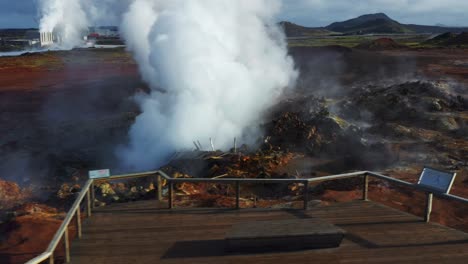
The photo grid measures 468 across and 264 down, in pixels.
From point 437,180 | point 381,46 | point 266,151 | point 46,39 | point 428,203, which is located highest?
point 46,39

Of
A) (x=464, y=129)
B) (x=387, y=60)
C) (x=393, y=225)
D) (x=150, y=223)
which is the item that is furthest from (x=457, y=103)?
(x=387, y=60)

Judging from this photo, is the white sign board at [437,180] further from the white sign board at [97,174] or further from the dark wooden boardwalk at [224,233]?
the white sign board at [97,174]

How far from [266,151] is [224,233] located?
8437 mm

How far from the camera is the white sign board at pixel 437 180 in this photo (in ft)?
20.5

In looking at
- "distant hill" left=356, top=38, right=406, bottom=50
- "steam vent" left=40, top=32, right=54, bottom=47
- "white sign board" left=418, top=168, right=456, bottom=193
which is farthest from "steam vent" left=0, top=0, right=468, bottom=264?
"steam vent" left=40, top=32, right=54, bottom=47

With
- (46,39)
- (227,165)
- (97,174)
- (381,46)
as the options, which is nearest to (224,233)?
(97,174)

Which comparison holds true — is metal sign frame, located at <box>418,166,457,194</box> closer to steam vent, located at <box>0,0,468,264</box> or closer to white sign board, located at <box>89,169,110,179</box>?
steam vent, located at <box>0,0,468,264</box>

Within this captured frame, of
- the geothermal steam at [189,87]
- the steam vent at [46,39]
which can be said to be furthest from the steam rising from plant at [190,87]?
the steam vent at [46,39]

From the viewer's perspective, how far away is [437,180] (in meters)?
6.44

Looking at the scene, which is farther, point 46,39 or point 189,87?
point 46,39

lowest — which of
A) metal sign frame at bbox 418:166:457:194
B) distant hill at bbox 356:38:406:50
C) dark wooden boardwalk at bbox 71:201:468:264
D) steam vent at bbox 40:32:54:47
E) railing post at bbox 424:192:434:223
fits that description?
dark wooden boardwalk at bbox 71:201:468:264

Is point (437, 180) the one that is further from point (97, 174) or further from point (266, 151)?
point (266, 151)

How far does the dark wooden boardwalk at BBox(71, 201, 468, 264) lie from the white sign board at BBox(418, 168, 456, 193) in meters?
0.61

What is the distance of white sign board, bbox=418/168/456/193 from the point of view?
246 inches
